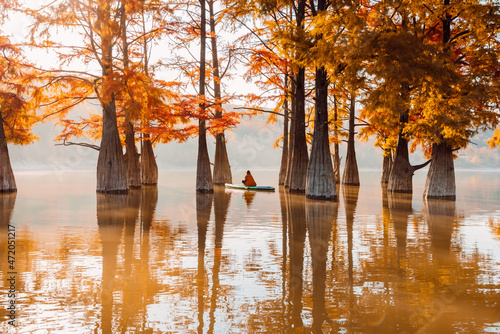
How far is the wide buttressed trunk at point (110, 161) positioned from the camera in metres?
21.9

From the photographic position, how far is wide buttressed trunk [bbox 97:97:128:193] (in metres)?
21.9

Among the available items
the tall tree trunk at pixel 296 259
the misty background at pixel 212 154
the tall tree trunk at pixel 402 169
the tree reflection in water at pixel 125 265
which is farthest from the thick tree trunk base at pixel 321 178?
the misty background at pixel 212 154

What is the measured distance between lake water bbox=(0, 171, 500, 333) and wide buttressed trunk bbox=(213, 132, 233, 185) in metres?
18.2

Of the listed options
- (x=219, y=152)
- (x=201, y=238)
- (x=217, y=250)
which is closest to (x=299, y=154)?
(x=219, y=152)

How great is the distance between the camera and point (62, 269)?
25.3 feet

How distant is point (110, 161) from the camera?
21922 millimetres

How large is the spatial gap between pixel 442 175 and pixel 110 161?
14615mm

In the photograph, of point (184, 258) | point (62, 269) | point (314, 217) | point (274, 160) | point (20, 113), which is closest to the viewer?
point (62, 269)

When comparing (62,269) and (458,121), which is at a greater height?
(458,121)

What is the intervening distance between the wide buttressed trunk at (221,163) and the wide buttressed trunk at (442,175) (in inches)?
556

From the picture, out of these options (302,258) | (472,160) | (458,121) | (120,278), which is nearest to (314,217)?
(302,258)

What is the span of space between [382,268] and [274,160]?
162568 mm

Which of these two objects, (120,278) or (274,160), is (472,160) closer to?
(274,160)

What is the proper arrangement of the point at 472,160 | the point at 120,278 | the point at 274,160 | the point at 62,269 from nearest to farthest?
the point at 120,278 < the point at 62,269 < the point at 274,160 < the point at 472,160
